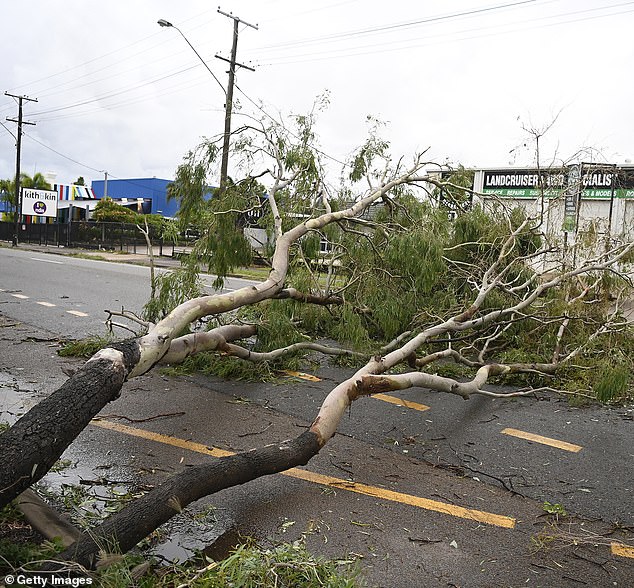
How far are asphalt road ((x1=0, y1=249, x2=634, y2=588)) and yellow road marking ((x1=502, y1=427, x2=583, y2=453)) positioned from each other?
1 cm

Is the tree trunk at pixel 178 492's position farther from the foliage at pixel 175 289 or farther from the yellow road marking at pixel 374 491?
the foliage at pixel 175 289

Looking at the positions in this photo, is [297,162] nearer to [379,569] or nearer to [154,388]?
[154,388]

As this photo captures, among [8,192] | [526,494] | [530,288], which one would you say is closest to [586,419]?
[526,494]

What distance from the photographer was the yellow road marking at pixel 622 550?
129 inches

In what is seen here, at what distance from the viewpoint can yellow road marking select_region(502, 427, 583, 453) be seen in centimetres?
482

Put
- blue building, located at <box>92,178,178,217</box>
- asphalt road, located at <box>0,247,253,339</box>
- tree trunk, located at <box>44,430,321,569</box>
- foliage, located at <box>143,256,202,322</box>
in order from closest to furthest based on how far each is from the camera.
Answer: tree trunk, located at <box>44,430,321,569</box> < foliage, located at <box>143,256,202,322</box> < asphalt road, located at <box>0,247,253,339</box> < blue building, located at <box>92,178,178,217</box>

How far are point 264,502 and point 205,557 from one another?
0.79 meters

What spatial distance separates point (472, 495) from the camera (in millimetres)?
3955

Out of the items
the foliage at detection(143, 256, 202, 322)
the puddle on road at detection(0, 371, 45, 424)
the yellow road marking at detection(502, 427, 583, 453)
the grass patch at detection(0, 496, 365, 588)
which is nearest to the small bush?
the yellow road marking at detection(502, 427, 583, 453)

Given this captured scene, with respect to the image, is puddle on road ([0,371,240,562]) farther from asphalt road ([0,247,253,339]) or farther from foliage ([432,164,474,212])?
foliage ([432,164,474,212])

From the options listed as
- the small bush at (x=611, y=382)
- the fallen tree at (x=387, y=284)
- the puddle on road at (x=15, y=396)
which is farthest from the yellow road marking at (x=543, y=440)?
the puddle on road at (x=15, y=396)

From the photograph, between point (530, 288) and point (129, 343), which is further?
point (530, 288)

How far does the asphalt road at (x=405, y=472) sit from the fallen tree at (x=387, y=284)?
452 mm

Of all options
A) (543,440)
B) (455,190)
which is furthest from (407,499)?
(455,190)
